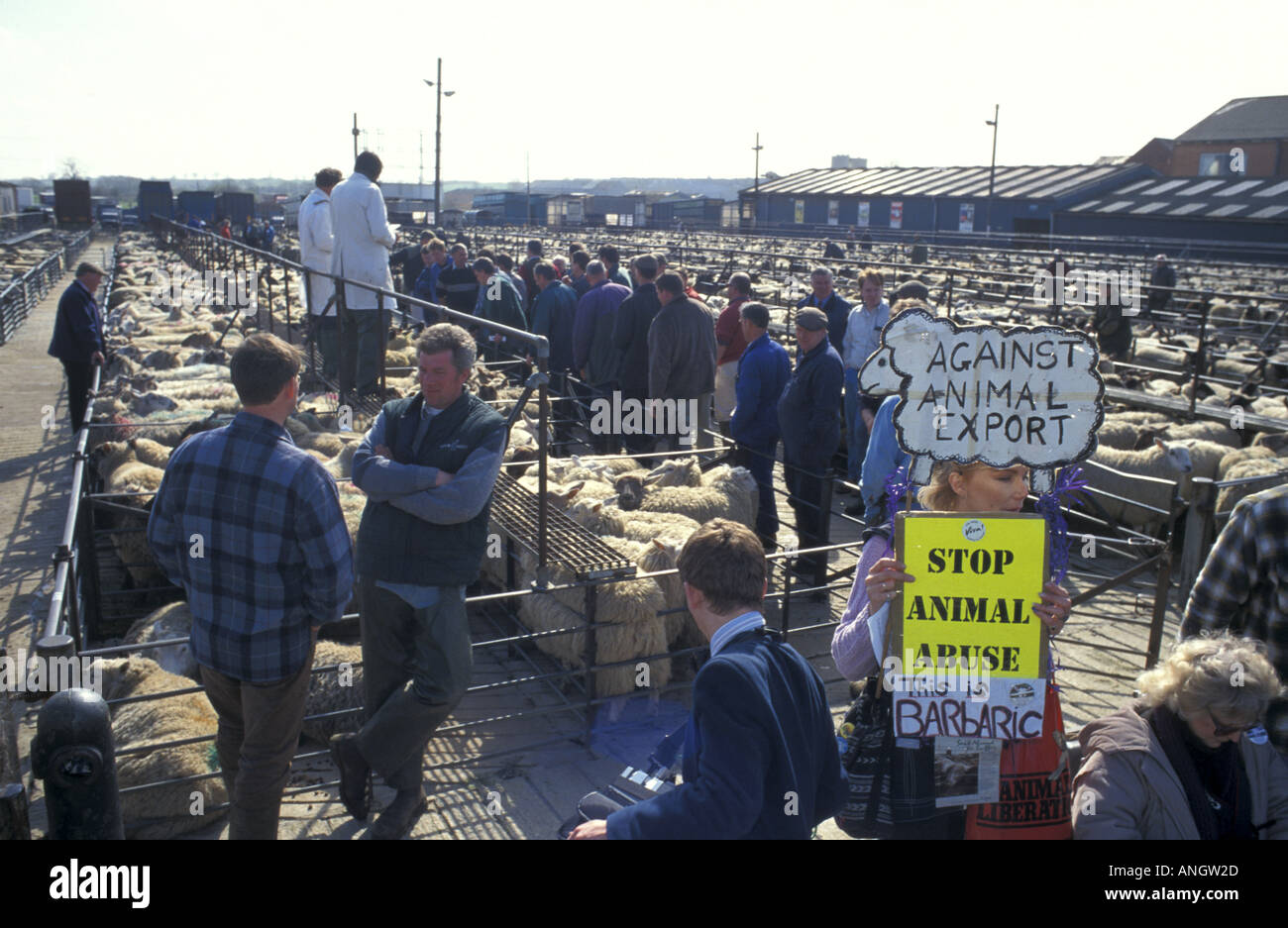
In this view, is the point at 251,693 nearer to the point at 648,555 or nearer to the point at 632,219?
the point at 648,555

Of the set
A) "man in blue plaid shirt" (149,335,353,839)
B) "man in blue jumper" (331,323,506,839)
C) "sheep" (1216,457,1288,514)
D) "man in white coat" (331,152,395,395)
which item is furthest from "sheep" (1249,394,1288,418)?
Result: "man in blue plaid shirt" (149,335,353,839)

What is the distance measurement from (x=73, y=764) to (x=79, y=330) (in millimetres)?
9829

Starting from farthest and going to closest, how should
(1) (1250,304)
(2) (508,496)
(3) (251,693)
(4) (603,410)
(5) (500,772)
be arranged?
1. (1) (1250,304)
2. (4) (603,410)
3. (2) (508,496)
4. (5) (500,772)
5. (3) (251,693)

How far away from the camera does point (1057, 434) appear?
2812mm

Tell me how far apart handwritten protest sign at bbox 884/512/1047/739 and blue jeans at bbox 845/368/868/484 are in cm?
484

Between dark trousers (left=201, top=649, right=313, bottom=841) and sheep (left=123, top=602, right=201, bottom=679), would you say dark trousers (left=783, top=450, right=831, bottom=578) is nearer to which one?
sheep (left=123, top=602, right=201, bottom=679)

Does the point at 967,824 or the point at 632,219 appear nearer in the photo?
the point at 967,824

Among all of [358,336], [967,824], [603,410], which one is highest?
[358,336]

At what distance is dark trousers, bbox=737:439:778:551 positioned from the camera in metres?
7.67

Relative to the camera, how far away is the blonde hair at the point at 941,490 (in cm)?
292

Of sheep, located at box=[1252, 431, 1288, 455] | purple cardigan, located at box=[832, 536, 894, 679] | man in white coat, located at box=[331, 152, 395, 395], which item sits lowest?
sheep, located at box=[1252, 431, 1288, 455]

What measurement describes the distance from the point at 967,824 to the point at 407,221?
45.5 m

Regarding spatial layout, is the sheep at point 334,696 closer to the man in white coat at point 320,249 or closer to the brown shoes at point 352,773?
the brown shoes at point 352,773

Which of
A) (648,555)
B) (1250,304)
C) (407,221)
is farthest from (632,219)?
(648,555)
